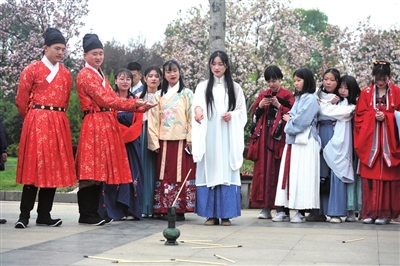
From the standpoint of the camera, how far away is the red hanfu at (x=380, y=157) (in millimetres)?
8461

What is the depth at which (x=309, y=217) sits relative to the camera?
29.2ft

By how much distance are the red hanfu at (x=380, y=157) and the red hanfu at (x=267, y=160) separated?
0.96 m

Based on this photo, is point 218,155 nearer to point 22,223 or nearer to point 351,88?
point 351,88

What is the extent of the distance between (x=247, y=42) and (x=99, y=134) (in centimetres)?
1966

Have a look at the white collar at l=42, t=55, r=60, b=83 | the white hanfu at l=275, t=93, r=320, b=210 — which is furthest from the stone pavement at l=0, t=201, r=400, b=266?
the white collar at l=42, t=55, r=60, b=83

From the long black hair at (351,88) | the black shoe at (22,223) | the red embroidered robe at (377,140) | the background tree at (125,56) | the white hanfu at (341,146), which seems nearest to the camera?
the black shoe at (22,223)

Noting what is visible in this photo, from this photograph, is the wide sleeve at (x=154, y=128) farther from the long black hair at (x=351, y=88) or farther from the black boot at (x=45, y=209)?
the long black hair at (x=351, y=88)

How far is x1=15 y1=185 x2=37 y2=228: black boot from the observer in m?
7.39

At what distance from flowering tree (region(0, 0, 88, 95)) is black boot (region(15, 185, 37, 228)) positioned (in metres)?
18.0

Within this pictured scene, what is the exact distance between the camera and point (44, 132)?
738 cm

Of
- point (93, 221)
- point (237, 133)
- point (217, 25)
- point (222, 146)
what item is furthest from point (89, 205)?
point (217, 25)

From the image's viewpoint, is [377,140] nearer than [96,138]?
No

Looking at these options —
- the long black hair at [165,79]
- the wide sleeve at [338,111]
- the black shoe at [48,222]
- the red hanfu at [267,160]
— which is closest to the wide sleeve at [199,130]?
the long black hair at [165,79]

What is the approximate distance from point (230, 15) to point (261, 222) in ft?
62.8
